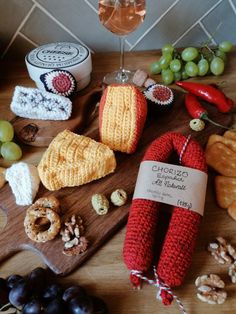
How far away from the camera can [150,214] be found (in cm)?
51

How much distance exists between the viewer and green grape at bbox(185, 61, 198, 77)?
851 mm

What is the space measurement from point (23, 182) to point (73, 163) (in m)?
0.10

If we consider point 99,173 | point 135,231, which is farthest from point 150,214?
point 99,173

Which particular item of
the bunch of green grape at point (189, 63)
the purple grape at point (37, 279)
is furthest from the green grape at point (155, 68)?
the purple grape at point (37, 279)

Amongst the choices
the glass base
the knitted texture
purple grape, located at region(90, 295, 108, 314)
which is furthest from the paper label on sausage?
the glass base

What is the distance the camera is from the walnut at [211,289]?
18.4 inches

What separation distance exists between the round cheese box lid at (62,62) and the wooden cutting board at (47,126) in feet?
0.22

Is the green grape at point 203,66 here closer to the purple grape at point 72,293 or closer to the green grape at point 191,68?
the green grape at point 191,68

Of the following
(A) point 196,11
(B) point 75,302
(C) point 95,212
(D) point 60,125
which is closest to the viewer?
(B) point 75,302

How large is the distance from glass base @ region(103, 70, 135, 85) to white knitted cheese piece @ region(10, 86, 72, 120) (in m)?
0.17

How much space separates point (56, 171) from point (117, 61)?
48 cm

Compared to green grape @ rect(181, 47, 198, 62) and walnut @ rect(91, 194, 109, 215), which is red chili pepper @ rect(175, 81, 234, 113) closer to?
green grape @ rect(181, 47, 198, 62)

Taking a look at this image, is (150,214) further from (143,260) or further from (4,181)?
(4,181)

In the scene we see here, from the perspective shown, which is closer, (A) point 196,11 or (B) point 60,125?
(B) point 60,125
